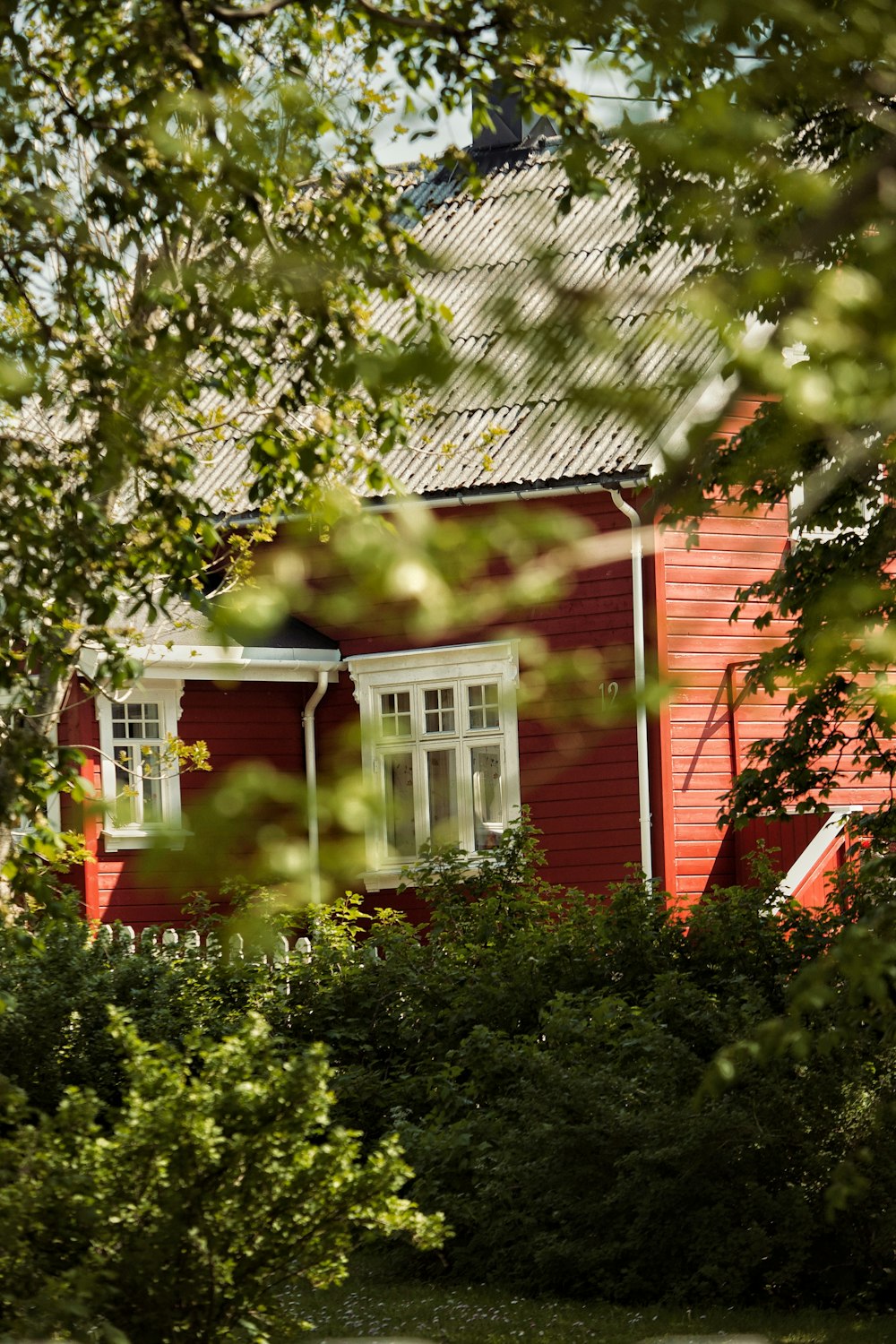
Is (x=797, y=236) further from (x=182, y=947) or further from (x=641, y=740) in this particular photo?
(x=641, y=740)

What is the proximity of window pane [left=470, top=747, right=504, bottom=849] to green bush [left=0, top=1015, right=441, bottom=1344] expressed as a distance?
30.2 feet

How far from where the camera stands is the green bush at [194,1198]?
18.3 ft

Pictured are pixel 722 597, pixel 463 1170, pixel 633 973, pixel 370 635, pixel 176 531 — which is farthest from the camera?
pixel 370 635

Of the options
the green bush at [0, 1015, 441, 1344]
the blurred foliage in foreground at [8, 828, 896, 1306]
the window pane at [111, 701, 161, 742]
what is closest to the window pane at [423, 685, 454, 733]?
the window pane at [111, 701, 161, 742]

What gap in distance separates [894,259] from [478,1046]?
7.31 m

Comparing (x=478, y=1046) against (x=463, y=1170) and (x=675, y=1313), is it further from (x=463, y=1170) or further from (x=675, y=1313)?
(x=675, y=1313)

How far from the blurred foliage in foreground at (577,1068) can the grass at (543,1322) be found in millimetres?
243

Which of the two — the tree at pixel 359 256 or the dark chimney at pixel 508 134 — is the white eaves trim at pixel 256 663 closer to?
the tree at pixel 359 256

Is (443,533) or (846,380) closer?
(443,533)

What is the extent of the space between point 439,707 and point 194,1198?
11.0 m

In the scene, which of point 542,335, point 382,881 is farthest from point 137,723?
point 542,335

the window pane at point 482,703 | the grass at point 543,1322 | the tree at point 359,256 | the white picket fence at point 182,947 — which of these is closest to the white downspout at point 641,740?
the window pane at point 482,703

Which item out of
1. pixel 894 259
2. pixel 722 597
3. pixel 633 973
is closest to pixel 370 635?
pixel 722 597

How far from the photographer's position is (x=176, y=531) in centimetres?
700
